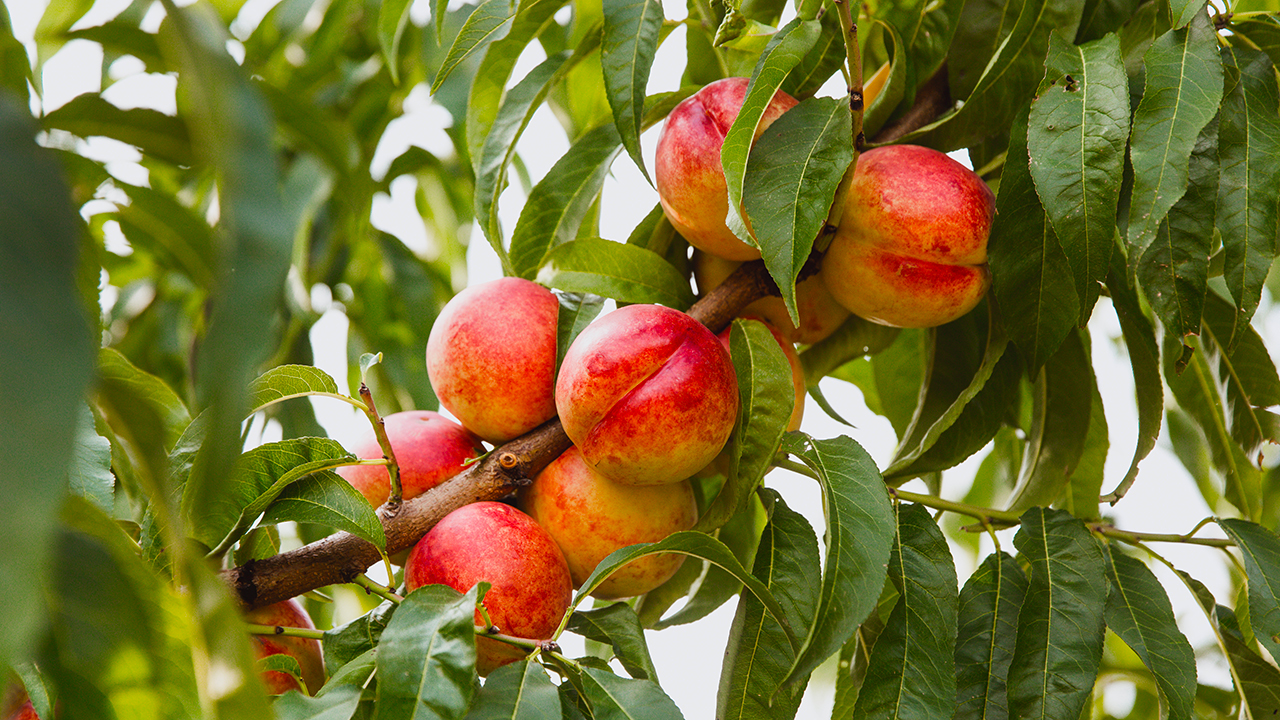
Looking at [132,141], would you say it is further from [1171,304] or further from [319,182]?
[319,182]

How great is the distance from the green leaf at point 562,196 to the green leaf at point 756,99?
26 cm

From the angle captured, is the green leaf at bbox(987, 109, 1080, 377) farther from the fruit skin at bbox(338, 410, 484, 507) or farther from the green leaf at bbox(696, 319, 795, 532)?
the fruit skin at bbox(338, 410, 484, 507)

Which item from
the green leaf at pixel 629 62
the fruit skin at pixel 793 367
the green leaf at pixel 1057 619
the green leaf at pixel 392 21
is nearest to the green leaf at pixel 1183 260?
the green leaf at pixel 1057 619

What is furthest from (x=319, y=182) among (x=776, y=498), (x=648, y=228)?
(x=776, y=498)

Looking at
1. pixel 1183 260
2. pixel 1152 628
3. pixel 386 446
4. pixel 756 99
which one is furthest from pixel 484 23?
pixel 1152 628

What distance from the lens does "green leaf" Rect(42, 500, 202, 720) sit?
35cm

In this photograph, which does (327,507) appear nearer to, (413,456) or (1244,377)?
(413,456)

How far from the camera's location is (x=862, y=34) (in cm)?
96

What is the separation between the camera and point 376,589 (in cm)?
73

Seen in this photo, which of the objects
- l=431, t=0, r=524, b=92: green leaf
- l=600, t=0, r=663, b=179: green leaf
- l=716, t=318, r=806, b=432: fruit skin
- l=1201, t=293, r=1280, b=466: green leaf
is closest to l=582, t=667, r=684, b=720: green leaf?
l=716, t=318, r=806, b=432: fruit skin

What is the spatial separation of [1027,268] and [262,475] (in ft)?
2.03

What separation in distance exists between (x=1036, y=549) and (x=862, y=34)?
52 centimetres

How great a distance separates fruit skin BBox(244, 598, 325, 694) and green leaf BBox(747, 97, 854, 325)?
48 cm

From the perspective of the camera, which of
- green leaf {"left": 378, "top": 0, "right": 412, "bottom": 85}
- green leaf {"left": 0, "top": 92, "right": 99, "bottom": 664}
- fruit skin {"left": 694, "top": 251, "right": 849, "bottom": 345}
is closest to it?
green leaf {"left": 0, "top": 92, "right": 99, "bottom": 664}
